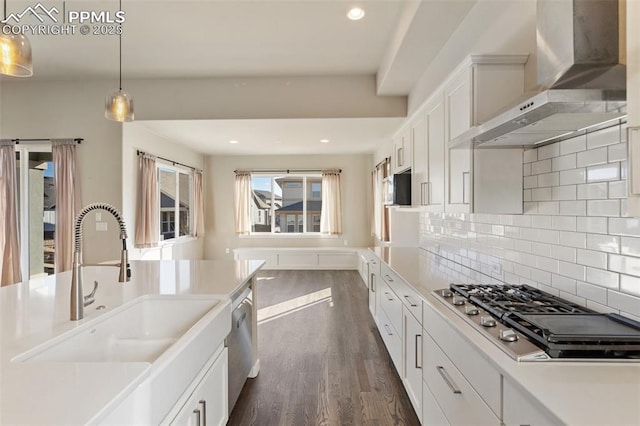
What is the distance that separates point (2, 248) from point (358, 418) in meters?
5.07

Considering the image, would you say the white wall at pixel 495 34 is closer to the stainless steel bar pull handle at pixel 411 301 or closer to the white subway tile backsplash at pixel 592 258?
the white subway tile backsplash at pixel 592 258

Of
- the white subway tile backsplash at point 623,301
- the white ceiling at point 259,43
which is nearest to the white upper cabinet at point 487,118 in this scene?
the white subway tile backsplash at point 623,301

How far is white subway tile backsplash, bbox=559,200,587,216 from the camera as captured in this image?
1.42 metres

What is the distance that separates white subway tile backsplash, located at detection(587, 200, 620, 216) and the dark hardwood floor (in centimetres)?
157

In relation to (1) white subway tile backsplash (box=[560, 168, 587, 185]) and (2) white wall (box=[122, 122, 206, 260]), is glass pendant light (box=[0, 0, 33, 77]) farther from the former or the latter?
(1) white subway tile backsplash (box=[560, 168, 587, 185])

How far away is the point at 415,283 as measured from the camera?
2.06 meters

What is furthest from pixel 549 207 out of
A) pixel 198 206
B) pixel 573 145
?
pixel 198 206

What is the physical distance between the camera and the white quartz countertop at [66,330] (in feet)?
2.23

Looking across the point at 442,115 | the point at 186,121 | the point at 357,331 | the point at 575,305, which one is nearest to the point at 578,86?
the point at 575,305

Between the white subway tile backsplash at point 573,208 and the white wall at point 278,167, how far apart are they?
5.78 meters

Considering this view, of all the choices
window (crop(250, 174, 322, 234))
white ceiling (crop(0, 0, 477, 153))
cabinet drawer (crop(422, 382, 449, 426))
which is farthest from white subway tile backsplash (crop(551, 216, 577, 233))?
window (crop(250, 174, 322, 234))

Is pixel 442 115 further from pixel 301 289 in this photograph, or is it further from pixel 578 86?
pixel 301 289

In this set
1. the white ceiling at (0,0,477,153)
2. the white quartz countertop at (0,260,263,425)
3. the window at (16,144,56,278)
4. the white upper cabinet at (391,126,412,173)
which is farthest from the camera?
the window at (16,144,56,278)

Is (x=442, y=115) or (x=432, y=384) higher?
(x=442, y=115)
